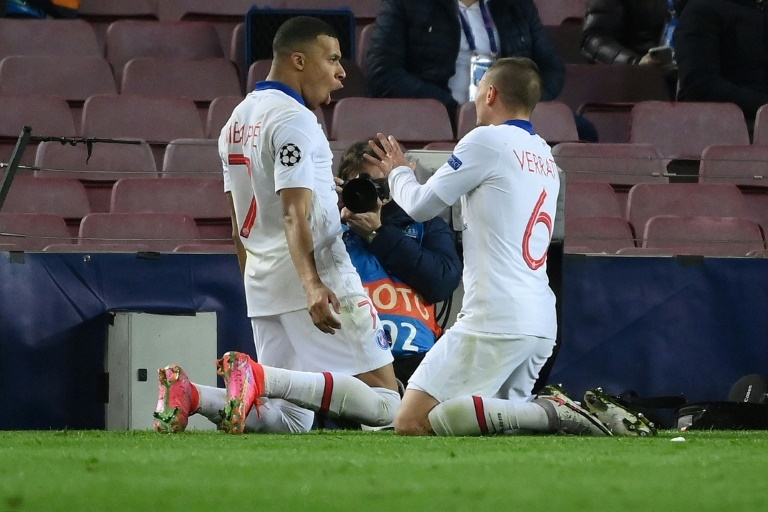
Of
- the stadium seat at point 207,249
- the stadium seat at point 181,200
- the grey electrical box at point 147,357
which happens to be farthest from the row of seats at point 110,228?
the grey electrical box at point 147,357

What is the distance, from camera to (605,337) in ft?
20.4

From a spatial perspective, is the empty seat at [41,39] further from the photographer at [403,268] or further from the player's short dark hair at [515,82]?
the player's short dark hair at [515,82]

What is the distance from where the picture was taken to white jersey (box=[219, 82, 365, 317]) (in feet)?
15.9

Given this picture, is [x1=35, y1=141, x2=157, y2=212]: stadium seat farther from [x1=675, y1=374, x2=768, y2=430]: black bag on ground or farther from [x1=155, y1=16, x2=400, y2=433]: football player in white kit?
[x1=675, y1=374, x2=768, y2=430]: black bag on ground

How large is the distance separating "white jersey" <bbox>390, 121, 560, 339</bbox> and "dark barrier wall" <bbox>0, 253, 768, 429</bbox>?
145cm

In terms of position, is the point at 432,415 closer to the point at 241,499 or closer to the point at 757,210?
the point at 241,499

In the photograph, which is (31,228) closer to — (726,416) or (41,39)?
(41,39)

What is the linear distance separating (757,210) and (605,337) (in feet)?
7.60

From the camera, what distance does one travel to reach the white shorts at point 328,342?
16.1 ft

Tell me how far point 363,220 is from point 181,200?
2166 mm

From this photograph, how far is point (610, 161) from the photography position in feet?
25.6

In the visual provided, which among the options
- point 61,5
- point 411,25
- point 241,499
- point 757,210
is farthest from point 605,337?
point 61,5

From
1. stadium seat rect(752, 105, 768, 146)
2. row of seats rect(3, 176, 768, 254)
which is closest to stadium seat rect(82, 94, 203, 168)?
row of seats rect(3, 176, 768, 254)

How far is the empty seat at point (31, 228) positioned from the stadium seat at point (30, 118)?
3.41 feet
